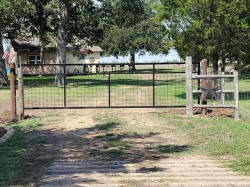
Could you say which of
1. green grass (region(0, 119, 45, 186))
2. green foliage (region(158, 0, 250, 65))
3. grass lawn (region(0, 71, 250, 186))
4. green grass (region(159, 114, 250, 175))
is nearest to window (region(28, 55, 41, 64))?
green foliage (region(158, 0, 250, 65))

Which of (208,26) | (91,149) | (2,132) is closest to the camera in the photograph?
(91,149)

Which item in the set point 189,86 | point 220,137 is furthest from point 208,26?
point 220,137

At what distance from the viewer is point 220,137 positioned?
8367 mm

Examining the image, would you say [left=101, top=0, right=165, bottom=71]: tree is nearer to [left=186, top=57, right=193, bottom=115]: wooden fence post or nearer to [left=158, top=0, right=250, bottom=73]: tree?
[left=158, top=0, right=250, bottom=73]: tree

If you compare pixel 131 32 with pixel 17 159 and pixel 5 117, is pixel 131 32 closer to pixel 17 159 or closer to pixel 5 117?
pixel 5 117

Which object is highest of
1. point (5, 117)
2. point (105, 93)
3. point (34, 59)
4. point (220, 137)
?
point (34, 59)

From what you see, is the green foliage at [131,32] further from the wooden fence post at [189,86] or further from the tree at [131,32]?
the wooden fence post at [189,86]

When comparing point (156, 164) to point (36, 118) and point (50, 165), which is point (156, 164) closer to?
point (50, 165)

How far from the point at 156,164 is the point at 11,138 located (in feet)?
12.1

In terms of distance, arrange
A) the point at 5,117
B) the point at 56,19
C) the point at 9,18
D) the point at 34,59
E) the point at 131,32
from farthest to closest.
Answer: the point at 131,32 → the point at 34,59 → the point at 56,19 → the point at 9,18 → the point at 5,117

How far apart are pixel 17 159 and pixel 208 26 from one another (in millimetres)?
12479

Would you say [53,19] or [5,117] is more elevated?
[53,19]

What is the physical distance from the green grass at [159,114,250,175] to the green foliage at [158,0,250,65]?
6178 mm

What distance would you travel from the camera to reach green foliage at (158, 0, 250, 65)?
51.1 feet
